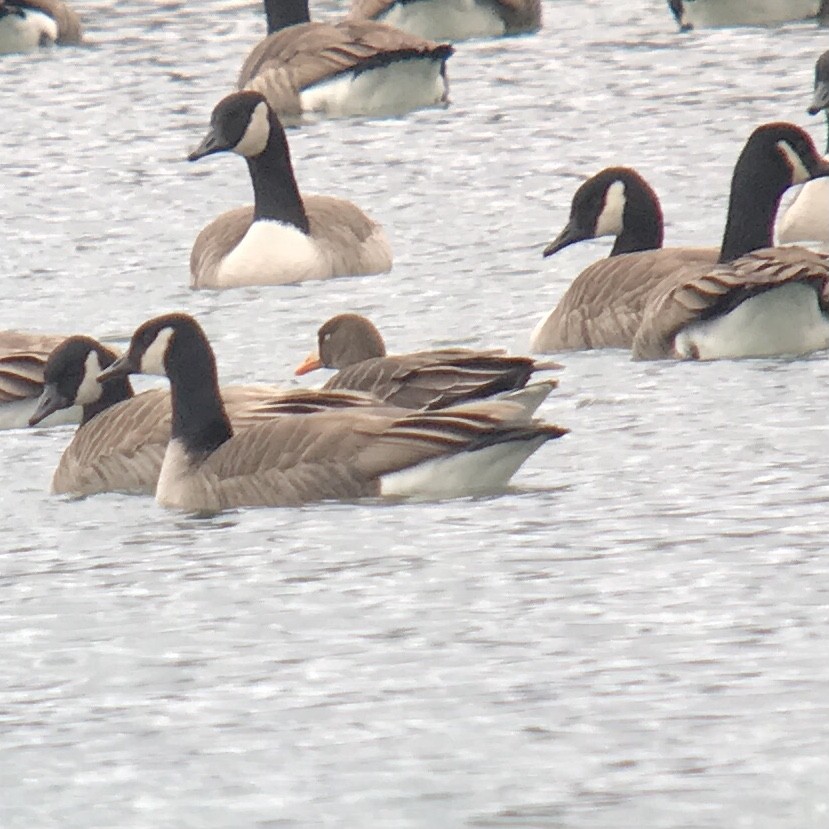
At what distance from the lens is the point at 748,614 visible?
8953 millimetres

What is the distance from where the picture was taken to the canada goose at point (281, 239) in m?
17.1

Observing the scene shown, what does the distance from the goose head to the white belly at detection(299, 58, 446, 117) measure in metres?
10.2

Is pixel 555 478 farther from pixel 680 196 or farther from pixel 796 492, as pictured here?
pixel 680 196

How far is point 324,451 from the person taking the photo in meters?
11.1

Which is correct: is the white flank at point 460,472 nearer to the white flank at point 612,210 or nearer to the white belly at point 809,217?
the white flank at point 612,210

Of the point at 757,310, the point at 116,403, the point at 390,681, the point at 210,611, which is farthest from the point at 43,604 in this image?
the point at 757,310

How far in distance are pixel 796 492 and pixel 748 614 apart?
1.80m

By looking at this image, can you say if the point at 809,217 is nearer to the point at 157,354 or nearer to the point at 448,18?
the point at 157,354

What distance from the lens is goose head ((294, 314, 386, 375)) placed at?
43.9 ft

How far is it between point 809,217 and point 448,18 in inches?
433

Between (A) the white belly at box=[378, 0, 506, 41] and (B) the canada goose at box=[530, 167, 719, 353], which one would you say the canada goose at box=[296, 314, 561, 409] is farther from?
(A) the white belly at box=[378, 0, 506, 41]

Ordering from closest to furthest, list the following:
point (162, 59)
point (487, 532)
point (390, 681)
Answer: point (390, 681), point (487, 532), point (162, 59)

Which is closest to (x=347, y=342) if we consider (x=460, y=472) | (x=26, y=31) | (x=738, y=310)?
(x=738, y=310)

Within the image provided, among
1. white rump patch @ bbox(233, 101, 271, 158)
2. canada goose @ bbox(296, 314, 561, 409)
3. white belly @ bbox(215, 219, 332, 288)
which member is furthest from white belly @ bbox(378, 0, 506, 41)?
canada goose @ bbox(296, 314, 561, 409)
